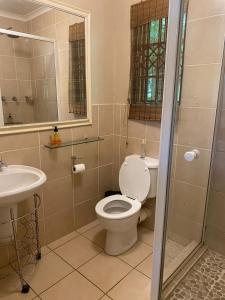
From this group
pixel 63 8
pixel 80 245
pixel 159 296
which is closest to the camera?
pixel 159 296

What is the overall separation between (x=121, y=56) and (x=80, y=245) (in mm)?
1801

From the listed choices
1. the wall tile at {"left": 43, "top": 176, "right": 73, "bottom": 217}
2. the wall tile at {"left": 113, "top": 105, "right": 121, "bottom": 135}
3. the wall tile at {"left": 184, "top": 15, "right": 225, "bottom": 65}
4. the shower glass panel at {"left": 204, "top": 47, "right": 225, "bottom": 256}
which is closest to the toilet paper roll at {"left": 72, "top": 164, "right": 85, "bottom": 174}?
the wall tile at {"left": 43, "top": 176, "right": 73, "bottom": 217}

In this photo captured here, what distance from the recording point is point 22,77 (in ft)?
5.60

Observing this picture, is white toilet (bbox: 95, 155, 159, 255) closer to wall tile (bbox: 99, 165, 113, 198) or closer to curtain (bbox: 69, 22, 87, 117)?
wall tile (bbox: 99, 165, 113, 198)

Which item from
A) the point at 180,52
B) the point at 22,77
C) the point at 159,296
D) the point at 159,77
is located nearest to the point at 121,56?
the point at 159,77

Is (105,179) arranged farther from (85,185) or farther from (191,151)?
(191,151)

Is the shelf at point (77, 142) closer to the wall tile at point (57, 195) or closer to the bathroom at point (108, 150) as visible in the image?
the bathroom at point (108, 150)

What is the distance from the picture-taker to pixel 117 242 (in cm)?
189

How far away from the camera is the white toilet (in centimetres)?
179

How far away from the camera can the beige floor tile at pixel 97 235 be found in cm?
207

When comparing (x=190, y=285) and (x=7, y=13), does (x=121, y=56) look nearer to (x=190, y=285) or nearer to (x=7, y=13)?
(x=7, y=13)

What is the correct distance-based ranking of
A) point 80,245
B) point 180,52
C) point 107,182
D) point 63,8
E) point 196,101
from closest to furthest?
point 180,52, point 196,101, point 63,8, point 80,245, point 107,182

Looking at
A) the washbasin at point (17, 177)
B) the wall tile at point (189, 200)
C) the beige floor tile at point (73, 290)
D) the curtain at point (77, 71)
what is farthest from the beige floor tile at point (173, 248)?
the curtain at point (77, 71)

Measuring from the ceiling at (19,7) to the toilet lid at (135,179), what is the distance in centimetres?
140
